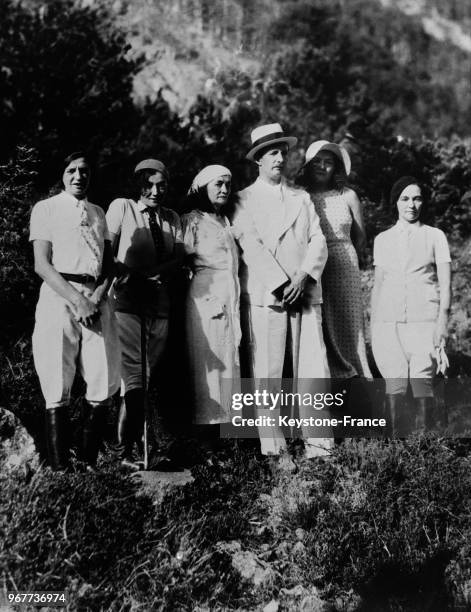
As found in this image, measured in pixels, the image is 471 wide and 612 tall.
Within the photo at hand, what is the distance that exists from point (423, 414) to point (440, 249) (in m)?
1.27

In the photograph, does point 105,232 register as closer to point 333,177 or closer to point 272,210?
point 272,210

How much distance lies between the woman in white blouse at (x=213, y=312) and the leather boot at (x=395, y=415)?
1.27 m

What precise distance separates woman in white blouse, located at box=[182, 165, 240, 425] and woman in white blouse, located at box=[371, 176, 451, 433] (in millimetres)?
1247

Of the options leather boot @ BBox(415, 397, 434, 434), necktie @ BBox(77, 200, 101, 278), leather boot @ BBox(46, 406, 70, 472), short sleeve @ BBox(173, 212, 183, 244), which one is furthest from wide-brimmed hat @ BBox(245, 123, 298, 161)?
leather boot @ BBox(46, 406, 70, 472)

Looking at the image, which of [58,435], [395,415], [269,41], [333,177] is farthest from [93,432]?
[269,41]

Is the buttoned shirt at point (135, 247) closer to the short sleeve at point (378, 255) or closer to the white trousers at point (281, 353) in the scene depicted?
the white trousers at point (281, 353)

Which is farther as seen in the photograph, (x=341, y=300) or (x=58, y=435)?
(x=341, y=300)

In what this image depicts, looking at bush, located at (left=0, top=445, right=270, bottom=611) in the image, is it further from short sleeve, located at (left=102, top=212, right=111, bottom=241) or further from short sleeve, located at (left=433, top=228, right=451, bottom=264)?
short sleeve, located at (left=433, top=228, right=451, bottom=264)

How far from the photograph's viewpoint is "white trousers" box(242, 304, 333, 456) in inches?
213

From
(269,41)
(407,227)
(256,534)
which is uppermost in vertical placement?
(269,41)

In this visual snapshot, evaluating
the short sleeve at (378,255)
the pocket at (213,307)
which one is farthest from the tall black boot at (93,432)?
the short sleeve at (378,255)

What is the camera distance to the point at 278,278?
210 inches

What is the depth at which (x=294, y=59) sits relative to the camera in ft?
52.5

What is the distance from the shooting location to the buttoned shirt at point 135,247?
16.9ft
